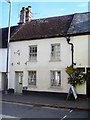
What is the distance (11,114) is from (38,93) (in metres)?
8.46

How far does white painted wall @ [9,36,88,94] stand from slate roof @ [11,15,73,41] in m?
0.50

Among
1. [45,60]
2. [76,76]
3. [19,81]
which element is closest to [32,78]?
[19,81]

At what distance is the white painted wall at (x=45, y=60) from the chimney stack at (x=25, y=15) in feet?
12.3

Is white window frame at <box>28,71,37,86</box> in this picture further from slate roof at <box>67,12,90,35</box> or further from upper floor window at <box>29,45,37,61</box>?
slate roof at <box>67,12,90,35</box>

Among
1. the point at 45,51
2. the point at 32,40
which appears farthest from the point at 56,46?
the point at 32,40

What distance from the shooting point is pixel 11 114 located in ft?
37.0

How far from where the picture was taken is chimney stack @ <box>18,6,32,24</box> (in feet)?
79.4

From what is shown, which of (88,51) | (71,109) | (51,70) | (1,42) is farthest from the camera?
(1,42)

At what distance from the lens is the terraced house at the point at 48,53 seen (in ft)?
58.7

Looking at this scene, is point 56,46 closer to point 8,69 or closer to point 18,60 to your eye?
point 18,60

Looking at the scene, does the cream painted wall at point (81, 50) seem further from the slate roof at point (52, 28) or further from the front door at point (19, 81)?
the front door at point (19, 81)

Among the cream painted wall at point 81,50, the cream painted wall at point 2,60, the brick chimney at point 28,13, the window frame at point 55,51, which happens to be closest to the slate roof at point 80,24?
the cream painted wall at point 81,50

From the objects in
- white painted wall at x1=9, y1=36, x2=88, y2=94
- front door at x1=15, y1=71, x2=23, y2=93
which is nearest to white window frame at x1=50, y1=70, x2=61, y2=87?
white painted wall at x1=9, y1=36, x2=88, y2=94

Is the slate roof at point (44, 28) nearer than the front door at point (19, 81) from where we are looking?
Yes
